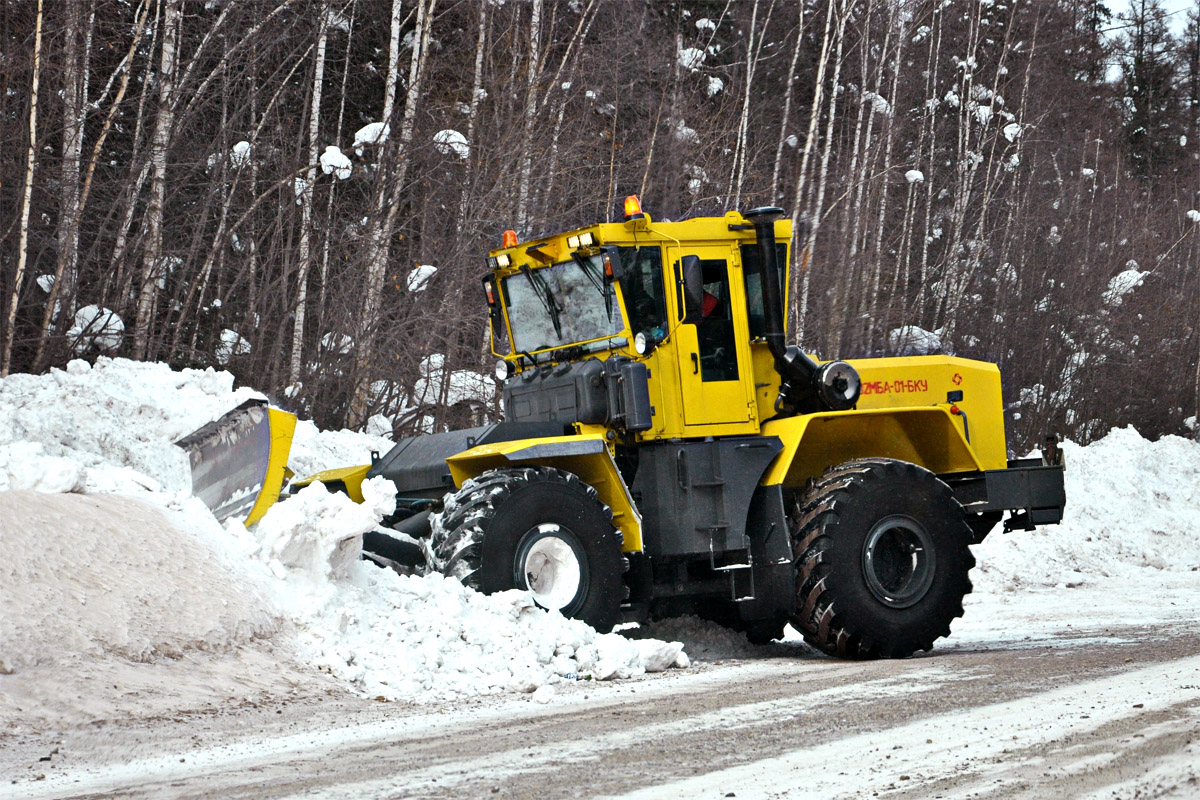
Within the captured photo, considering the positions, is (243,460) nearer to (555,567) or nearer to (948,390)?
(555,567)

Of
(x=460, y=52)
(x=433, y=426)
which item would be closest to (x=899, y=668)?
(x=433, y=426)

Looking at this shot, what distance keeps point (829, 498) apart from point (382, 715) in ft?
11.4

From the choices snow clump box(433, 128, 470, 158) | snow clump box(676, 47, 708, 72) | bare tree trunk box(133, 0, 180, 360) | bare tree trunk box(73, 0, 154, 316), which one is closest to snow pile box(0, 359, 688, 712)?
bare tree trunk box(73, 0, 154, 316)

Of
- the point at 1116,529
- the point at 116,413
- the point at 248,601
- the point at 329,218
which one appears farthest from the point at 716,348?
the point at 1116,529

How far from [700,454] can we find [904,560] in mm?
1593

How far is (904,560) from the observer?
8891 millimetres

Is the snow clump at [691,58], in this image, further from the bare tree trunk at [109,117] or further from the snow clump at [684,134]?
the bare tree trunk at [109,117]

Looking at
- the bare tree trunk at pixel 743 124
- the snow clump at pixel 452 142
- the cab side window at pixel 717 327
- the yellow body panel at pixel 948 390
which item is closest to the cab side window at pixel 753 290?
the cab side window at pixel 717 327

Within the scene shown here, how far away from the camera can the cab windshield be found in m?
8.58

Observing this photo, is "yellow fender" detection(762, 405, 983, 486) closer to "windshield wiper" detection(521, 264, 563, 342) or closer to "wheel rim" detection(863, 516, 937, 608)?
"wheel rim" detection(863, 516, 937, 608)

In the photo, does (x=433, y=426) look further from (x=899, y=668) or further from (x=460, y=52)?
(x=899, y=668)

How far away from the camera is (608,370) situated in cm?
841

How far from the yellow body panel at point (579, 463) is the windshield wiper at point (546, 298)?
35.3 inches

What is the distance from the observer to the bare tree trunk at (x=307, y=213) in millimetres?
15391
